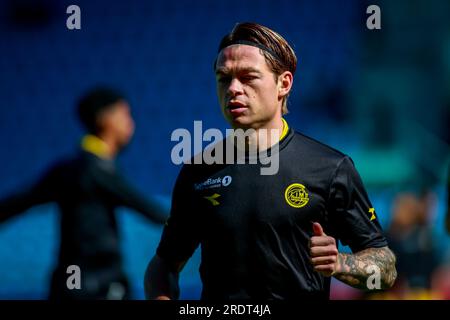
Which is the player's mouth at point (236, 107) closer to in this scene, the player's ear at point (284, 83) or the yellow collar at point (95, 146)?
the player's ear at point (284, 83)

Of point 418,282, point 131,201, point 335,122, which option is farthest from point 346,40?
point 131,201

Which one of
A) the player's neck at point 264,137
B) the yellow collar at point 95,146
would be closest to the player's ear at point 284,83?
the player's neck at point 264,137

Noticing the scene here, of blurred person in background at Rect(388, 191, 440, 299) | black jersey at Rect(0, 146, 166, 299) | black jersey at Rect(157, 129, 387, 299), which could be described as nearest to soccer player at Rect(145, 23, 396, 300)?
black jersey at Rect(157, 129, 387, 299)

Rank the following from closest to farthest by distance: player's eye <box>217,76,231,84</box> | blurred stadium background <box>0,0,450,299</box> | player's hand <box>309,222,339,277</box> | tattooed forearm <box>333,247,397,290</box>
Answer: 1. player's hand <box>309,222,339,277</box>
2. tattooed forearm <box>333,247,397,290</box>
3. player's eye <box>217,76,231,84</box>
4. blurred stadium background <box>0,0,450,299</box>

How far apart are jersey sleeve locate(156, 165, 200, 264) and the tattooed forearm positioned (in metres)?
0.69

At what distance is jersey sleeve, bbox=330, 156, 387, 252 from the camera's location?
3346 mm

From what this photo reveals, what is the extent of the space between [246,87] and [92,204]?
133 inches

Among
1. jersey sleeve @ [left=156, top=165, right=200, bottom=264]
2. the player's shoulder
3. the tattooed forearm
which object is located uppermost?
the player's shoulder

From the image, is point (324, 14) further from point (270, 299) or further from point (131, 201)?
point (270, 299)

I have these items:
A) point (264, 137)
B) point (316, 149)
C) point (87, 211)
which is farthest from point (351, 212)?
point (87, 211)

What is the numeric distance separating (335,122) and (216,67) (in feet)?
18.9

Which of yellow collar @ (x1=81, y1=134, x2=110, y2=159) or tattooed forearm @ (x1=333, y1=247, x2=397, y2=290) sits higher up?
yellow collar @ (x1=81, y1=134, x2=110, y2=159)

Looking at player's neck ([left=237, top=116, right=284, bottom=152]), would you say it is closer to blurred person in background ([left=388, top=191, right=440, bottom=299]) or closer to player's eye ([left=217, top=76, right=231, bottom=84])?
player's eye ([left=217, top=76, right=231, bottom=84])

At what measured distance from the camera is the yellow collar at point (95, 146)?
6.91 metres
